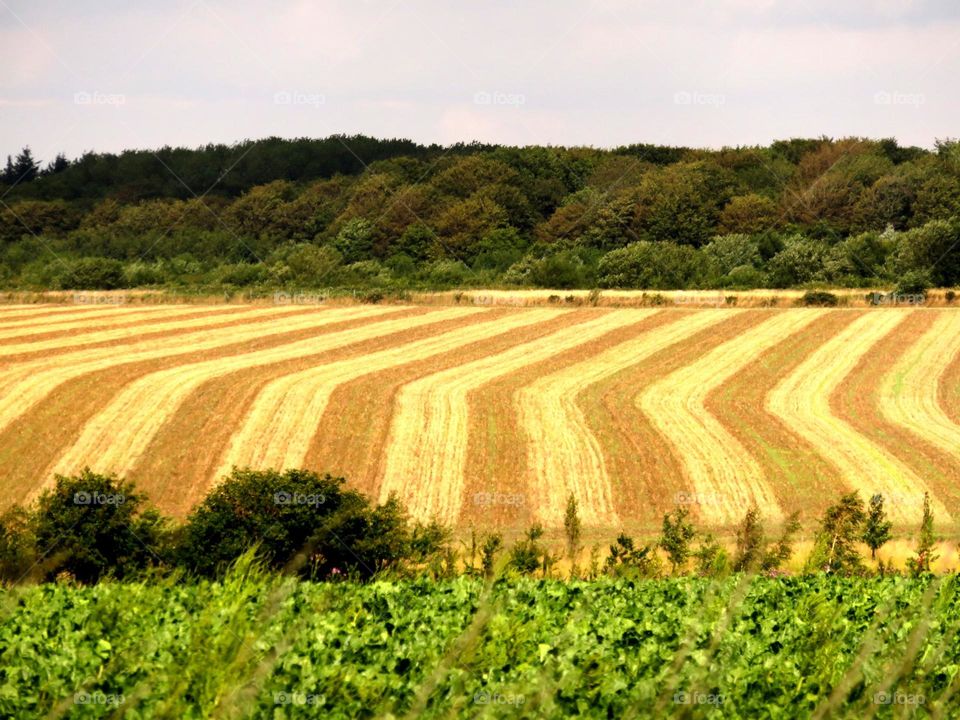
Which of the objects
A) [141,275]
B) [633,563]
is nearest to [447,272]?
[141,275]

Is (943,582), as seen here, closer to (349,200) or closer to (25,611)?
(25,611)

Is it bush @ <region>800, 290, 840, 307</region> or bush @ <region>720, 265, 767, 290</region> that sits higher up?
bush @ <region>720, 265, 767, 290</region>

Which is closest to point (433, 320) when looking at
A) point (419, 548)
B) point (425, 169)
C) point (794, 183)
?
point (419, 548)

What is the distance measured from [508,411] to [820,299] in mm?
36763

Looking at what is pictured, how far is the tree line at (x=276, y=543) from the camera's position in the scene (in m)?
22.9

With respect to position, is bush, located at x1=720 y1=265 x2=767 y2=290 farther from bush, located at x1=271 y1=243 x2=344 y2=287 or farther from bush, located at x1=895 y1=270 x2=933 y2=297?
bush, located at x1=271 y1=243 x2=344 y2=287

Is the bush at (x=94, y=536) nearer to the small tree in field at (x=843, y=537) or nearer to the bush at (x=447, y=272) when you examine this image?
the small tree in field at (x=843, y=537)

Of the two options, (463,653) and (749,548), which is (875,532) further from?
(463,653)

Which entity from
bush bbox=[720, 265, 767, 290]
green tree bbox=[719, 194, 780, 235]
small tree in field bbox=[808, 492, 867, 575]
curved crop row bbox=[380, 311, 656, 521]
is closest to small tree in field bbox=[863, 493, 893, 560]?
small tree in field bbox=[808, 492, 867, 575]

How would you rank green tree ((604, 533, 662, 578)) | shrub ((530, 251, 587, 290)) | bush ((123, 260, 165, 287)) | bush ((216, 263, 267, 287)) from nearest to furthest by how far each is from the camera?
green tree ((604, 533, 662, 578)) → shrub ((530, 251, 587, 290)) → bush ((123, 260, 165, 287)) → bush ((216, 263, 267, 287))

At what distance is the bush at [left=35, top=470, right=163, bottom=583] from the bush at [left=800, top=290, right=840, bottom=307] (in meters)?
56.2

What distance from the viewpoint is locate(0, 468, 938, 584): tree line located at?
22.9 meters

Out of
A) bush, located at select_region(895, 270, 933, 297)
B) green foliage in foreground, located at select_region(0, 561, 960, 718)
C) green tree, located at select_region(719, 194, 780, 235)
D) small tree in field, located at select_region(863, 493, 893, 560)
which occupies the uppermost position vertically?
green tree, located at select_region(719, 194, 780, 235)

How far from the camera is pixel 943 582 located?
16734mm
